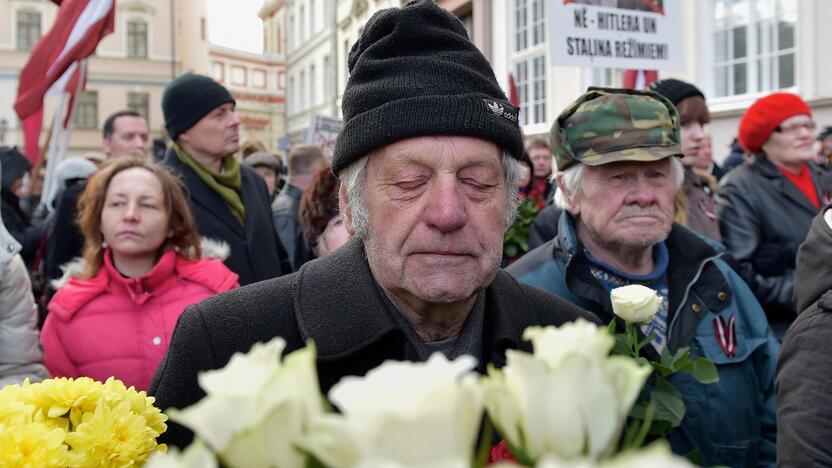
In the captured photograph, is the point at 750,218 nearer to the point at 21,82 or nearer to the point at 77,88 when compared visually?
the point at 77,88

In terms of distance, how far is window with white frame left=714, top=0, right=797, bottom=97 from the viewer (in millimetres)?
11047

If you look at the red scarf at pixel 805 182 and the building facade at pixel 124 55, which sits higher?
the building facade at pixel 124 55

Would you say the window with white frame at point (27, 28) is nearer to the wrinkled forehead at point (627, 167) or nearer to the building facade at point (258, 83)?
the building facade at point (258, 83)

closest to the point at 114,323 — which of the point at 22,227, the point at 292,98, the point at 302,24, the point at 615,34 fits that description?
the point at 22,227

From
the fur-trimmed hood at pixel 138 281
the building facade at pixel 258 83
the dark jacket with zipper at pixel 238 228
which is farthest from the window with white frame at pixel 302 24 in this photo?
the fur-trimmed hood at pixel 138 281

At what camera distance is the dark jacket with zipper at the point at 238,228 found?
4.30 m

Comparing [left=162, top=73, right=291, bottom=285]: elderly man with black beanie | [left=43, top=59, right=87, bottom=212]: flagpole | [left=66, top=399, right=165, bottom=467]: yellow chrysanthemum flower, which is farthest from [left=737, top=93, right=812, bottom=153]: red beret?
[left=43, top=59, right=87, bottom=212]: flagpole

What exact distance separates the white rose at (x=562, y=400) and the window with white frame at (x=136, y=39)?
4582cm

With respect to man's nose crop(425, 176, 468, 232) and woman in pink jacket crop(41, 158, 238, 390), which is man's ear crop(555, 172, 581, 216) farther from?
woman in pink jacket crop(41, 158, 238, 390)

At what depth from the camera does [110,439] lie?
119 centimetres

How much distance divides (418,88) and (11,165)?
591 centimetres

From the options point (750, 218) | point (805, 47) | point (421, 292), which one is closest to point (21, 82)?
point (750, 218)

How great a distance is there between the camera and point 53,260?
416cm

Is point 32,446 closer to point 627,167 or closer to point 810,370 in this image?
point 810,370
